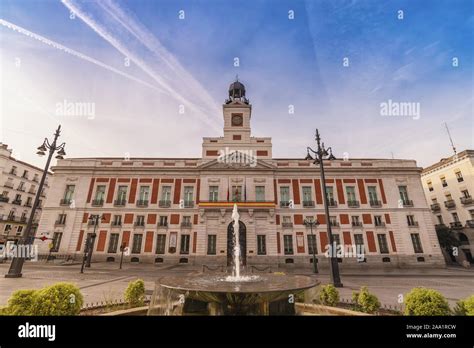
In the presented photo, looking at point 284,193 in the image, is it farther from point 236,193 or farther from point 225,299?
point 225,299

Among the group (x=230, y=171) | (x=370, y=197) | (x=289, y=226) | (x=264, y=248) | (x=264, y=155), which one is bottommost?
(x=264, y=248)

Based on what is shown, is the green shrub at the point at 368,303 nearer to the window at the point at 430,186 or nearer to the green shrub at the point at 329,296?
the green shrub at the point at 329,296

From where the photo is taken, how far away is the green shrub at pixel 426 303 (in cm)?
443

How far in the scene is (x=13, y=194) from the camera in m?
32.7

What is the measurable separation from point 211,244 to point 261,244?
5.42 m

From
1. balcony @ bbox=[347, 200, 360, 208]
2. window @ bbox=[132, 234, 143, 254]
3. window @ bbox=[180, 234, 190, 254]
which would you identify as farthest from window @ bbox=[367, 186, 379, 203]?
window @ bbox=[132, 234, 143, 254]

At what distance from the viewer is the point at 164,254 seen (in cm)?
2284

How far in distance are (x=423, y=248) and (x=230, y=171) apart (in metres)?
22.3

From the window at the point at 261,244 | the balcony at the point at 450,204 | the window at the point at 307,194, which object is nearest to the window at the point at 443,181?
the balcony at the point at 450,204

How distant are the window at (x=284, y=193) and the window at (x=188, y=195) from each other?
1064cm

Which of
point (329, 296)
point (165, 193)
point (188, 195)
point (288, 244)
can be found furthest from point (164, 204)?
point (329, 296)

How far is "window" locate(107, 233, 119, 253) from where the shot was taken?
23016 mm
